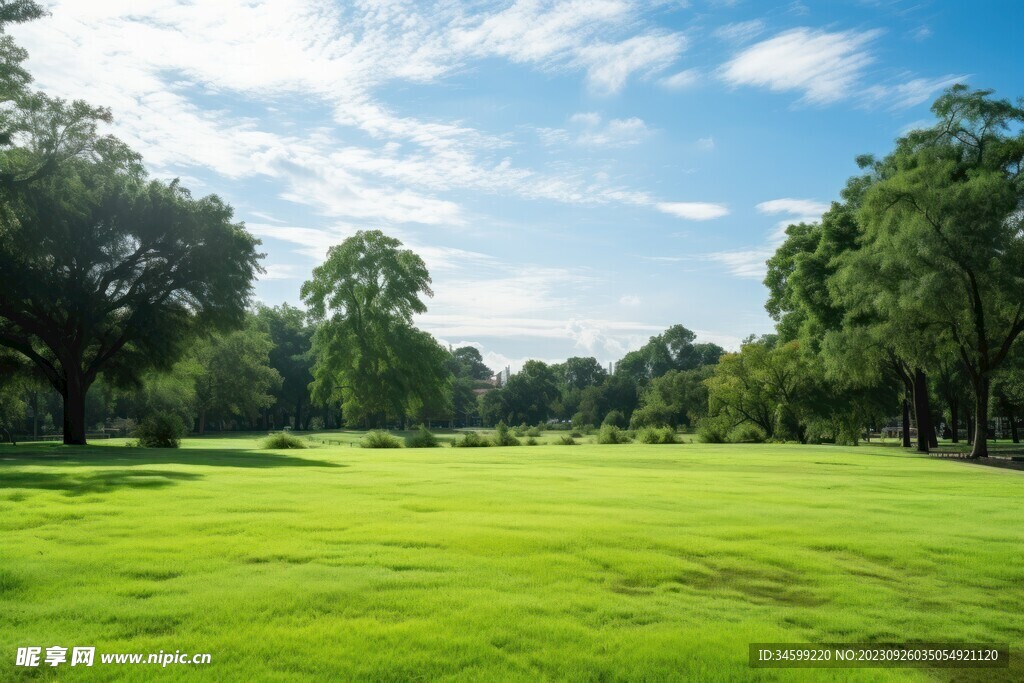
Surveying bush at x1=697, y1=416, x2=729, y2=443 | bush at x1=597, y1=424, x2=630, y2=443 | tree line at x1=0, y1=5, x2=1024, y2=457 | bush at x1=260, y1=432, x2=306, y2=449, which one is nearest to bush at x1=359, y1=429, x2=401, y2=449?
bush at x1=260, y1=432, x2=306, y2=449

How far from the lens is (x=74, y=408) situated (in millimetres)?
37281

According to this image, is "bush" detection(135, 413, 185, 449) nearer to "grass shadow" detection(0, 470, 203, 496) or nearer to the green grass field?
"grass shadow" detection(0, 470, 203, 496)

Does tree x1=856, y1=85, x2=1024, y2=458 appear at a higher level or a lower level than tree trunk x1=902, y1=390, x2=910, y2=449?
higher

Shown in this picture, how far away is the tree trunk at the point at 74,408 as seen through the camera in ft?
121

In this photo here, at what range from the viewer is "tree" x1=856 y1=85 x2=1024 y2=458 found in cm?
3130

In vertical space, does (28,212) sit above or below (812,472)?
above

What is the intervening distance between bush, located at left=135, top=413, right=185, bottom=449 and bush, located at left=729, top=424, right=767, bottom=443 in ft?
120

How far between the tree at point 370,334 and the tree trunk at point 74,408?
24.3m

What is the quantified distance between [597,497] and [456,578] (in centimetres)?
704

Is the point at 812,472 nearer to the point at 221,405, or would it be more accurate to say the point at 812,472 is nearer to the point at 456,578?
the point at 456,578

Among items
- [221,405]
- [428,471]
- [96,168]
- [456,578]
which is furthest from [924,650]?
[221,405]

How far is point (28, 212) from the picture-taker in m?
29.5

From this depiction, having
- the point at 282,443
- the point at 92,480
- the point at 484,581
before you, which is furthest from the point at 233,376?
the point at 484,581

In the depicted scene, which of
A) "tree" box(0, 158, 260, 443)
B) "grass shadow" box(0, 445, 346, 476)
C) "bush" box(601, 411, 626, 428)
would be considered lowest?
"bush" box(601, 411, 626, 428)
